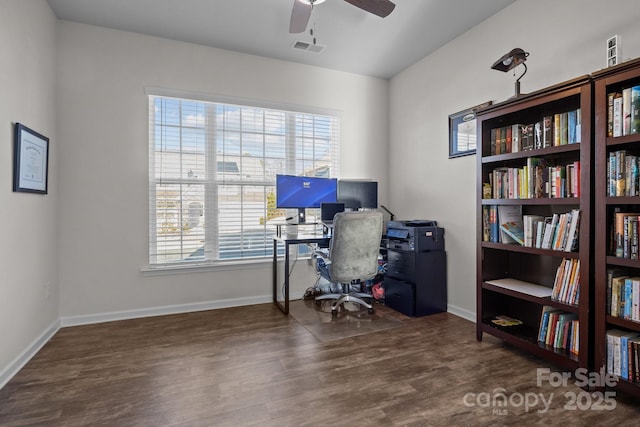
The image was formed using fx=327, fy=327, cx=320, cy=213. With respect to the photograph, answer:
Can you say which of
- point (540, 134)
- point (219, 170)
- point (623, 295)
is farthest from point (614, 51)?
point (219, 170)

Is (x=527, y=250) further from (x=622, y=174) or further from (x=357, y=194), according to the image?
(x=357, y=194)

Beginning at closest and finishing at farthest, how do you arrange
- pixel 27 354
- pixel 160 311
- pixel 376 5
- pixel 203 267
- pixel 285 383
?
pixel 285 383 → pixel 376 5 → pixel 27 354 → pixel 160 311 → pixel 203 267

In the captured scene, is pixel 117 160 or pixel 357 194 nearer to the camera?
pixel 117 160

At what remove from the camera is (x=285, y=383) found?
6.58 ft

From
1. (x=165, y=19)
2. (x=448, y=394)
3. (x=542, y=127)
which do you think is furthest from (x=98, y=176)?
(x=542, y=127)

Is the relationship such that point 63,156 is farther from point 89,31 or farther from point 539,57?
point 539,57

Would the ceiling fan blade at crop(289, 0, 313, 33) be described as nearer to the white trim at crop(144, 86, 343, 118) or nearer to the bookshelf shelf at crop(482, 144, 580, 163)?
the white trim at crop(144, 86, 343, 118)

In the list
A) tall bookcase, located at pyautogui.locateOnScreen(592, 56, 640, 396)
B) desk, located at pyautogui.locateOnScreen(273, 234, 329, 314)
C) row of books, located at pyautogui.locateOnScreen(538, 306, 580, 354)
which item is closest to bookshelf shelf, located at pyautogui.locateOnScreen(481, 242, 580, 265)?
tall bookcase, located at pyautogui.locateOnScreen(592, 56, 640, 396)

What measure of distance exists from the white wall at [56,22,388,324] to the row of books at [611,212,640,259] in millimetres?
3063

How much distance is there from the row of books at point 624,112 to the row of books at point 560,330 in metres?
1.14

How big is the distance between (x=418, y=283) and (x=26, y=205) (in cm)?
331

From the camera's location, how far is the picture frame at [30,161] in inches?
87.4

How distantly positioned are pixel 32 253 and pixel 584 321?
3779 mm

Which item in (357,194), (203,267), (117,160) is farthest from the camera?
(357,194)
